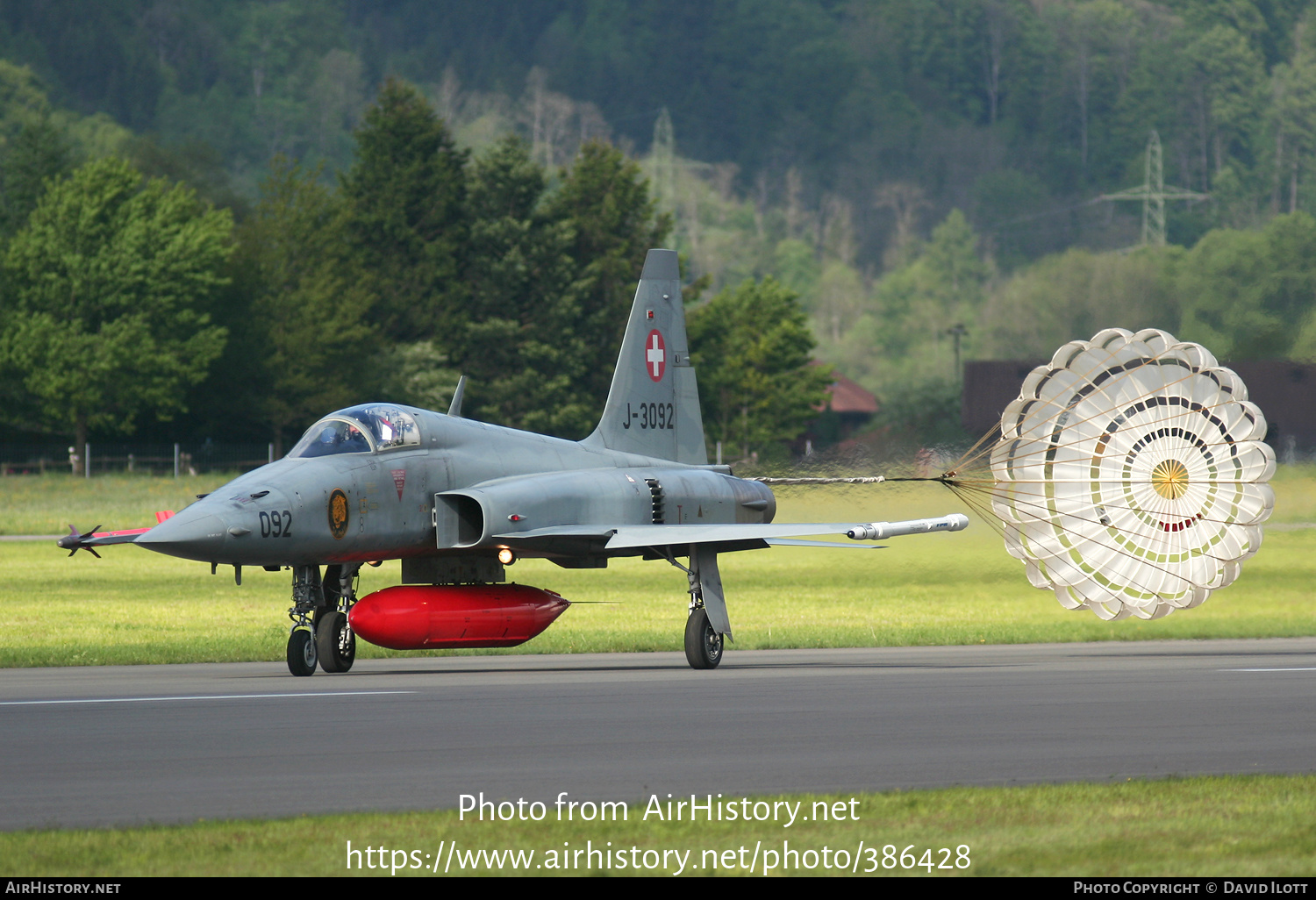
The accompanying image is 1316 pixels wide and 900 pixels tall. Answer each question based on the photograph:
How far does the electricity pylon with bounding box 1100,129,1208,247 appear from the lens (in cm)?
13612

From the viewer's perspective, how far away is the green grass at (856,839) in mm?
7902

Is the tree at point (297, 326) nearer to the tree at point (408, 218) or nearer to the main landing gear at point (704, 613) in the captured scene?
the tree at point (408, 218)

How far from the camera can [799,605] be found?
2977 cm

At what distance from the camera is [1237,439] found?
21219mm

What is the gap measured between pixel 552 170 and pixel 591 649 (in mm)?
150764

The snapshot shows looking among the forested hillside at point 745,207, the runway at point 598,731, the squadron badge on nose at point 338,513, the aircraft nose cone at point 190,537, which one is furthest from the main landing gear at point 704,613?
the forested hillside at point 745,207

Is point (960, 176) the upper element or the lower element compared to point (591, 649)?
upper

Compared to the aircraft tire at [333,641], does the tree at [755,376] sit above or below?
above

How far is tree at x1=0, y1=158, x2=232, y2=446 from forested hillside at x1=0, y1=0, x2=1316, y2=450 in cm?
290

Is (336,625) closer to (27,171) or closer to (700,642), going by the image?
(700,642)

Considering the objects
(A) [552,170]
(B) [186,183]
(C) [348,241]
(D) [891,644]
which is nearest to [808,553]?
(D) [891,644]

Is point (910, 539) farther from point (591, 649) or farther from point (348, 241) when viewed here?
point (348, 241)

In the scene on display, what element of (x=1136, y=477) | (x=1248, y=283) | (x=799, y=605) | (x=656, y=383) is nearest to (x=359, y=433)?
(x=656, y=383)

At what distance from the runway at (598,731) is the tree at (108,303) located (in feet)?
175
